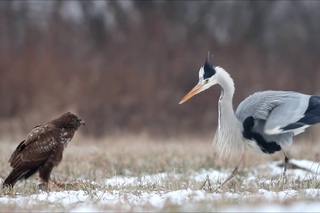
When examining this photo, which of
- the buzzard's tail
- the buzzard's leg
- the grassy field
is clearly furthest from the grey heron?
the buzzard's tail

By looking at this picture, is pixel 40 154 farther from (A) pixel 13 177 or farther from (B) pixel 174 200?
(B) pixel 174 200

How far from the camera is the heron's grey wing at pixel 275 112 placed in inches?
306

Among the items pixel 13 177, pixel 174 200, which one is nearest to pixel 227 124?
pixel 174 200

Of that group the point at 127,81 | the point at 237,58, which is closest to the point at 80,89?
the point at 127,81

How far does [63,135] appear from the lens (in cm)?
816

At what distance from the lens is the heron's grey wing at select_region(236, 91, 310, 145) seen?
777cm

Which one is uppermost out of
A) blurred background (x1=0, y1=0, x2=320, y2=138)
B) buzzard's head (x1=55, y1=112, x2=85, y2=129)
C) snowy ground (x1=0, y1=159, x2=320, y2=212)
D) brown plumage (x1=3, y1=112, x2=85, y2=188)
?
blurred background (x1=0, y1=0, x2=320, y2=138)

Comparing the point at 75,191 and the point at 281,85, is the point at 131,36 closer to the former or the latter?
the point at 281,85

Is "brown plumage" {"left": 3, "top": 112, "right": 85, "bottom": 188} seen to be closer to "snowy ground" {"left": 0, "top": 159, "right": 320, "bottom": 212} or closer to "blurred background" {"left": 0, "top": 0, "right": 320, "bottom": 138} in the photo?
"snowy ground" {"left": 0, "top": 159, "right": 320, "bottom": 212}

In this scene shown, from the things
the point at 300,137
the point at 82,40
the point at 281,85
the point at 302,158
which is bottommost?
the point at 302,158

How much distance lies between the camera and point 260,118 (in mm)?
7957

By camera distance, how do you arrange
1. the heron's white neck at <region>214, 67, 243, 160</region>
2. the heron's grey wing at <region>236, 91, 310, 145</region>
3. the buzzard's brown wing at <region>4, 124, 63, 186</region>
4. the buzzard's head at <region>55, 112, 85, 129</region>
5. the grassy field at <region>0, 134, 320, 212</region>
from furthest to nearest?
the buzzard's head at <region>55, 112, 85, 129</region>
the heron's white neck at <region>214, 67, 243, 160</region>
the buzzard's brown wing at <region>4, 124, 63, 186</region>
the heron's grey wing at <region>236, 91, 310, 145</region>
the grassy field at <region>0, 134, 320, 212</region>

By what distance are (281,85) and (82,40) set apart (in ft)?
18.7

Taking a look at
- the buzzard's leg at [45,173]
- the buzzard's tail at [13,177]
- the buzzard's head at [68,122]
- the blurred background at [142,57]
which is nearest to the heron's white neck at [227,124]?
the buzzard's head at [68,122]
